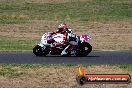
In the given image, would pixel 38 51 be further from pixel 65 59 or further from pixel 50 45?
pixel 65 59

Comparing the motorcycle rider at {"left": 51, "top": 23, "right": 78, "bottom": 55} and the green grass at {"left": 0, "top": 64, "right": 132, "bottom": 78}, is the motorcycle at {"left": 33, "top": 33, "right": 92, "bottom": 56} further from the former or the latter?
the green grass at {"left": 0, "top": 64, "right": 132, "bottom": 78}

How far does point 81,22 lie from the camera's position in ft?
152

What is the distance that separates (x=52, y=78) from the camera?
18.1 meters

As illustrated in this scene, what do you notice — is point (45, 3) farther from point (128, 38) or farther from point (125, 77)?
point (125, 77)

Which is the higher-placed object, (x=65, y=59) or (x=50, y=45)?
(x=50, y=45)

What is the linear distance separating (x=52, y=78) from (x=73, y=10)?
39013 millimetres

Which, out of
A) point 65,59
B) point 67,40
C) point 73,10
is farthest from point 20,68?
point 73,10

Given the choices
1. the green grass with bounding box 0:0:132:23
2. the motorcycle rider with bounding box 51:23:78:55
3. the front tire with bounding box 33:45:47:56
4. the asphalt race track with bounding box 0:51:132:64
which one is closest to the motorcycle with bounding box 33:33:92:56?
the front tire with bounding box 33:45:47:56

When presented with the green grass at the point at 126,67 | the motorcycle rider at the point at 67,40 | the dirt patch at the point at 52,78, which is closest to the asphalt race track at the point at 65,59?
the motorcycle rider at the point at 67,40

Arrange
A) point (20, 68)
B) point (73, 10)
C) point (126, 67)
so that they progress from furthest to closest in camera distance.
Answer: point (73, 10) → point (126, 67) → point (20, 68)

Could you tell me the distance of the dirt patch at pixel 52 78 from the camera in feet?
54.6

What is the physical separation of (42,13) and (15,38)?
20159mm

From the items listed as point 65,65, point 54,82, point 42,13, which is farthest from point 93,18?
point 54,82

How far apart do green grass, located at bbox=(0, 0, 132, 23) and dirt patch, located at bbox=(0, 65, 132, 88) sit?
Result: 84.6 ft
